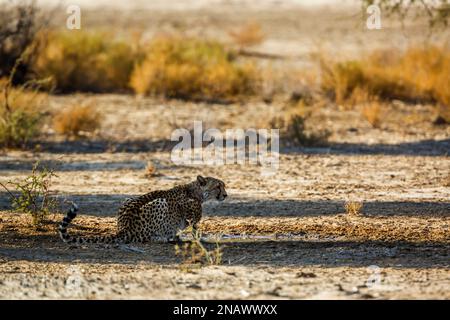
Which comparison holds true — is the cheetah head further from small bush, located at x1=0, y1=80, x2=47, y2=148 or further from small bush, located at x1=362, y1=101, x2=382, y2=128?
small bush, located at x1=362, y1=101, x2=382, y2=128

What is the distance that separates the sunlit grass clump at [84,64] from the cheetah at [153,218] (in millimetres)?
11046

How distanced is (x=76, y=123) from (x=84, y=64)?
5.20 meters

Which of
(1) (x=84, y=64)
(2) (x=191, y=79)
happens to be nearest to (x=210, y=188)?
(2) (x=191, y=79)

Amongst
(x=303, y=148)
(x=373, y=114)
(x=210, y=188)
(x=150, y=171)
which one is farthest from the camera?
(x=373, y=114)

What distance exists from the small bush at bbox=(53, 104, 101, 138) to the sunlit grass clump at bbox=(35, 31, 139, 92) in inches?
156

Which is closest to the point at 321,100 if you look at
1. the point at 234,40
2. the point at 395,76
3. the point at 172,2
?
the point at 395,76

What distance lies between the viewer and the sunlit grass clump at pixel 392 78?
1944 centimetres

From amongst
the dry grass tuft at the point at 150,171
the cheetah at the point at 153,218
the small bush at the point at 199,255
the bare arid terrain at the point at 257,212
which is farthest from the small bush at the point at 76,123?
the small bush at the point at 199,255

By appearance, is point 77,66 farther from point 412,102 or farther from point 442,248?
point 442,248

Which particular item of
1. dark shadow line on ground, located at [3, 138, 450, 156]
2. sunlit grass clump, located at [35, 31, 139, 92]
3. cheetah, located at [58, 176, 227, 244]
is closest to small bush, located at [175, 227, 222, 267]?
cheetah, located at [58, 176, 227, 244]

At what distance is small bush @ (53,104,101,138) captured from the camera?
16.4 meters

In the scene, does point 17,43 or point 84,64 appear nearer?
point 17,43

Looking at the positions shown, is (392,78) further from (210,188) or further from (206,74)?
(210,188)

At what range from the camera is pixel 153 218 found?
9.48 m
